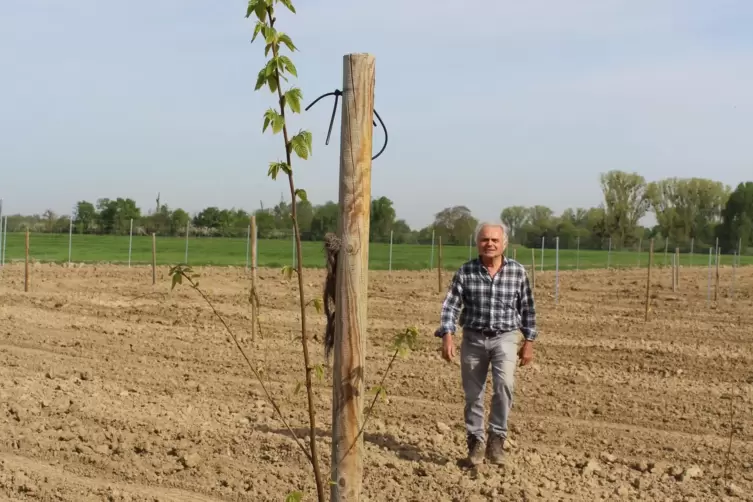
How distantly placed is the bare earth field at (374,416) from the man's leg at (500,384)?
0.14 m

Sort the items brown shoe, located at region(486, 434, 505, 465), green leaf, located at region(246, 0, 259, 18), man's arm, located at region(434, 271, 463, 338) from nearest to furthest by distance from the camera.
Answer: green leaf, located at region(246, 0, 259, 18)
man's arm, located at region(434, 271, 463, 338)
brown shoe, located at region(486, 434, 505, 465)

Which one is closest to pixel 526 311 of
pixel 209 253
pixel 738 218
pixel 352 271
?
pixel 352 271

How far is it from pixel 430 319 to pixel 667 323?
3.80m

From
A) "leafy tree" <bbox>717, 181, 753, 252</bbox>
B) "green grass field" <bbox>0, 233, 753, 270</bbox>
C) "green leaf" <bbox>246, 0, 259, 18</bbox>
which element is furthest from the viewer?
"leafy tree" <bbox>717, 181, 753, 252</bbox>

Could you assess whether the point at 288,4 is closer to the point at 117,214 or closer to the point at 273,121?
the point at 273,121

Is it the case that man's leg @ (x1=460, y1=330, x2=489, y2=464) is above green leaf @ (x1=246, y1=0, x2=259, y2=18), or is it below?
below

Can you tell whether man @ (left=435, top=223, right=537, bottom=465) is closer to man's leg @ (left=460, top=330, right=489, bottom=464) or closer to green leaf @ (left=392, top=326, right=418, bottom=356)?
man's leg @ (left=460, top=330, right=489, bottom=464)

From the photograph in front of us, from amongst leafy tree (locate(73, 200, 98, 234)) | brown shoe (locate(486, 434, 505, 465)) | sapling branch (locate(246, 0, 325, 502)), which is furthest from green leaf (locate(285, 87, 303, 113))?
leafy tree (locate(73, 200, 98, 234))

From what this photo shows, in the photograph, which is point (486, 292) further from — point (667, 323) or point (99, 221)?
point (99, 221)

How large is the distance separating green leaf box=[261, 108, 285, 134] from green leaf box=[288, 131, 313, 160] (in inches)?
4.4

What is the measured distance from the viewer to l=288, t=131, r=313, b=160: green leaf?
2787 mm

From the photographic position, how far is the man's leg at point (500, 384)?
194 inches

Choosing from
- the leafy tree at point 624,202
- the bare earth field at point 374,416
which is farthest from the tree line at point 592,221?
the bare earth field at point 374,416

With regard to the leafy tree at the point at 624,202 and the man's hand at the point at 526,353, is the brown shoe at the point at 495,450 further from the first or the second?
the leafy tree at the point at 624,202
